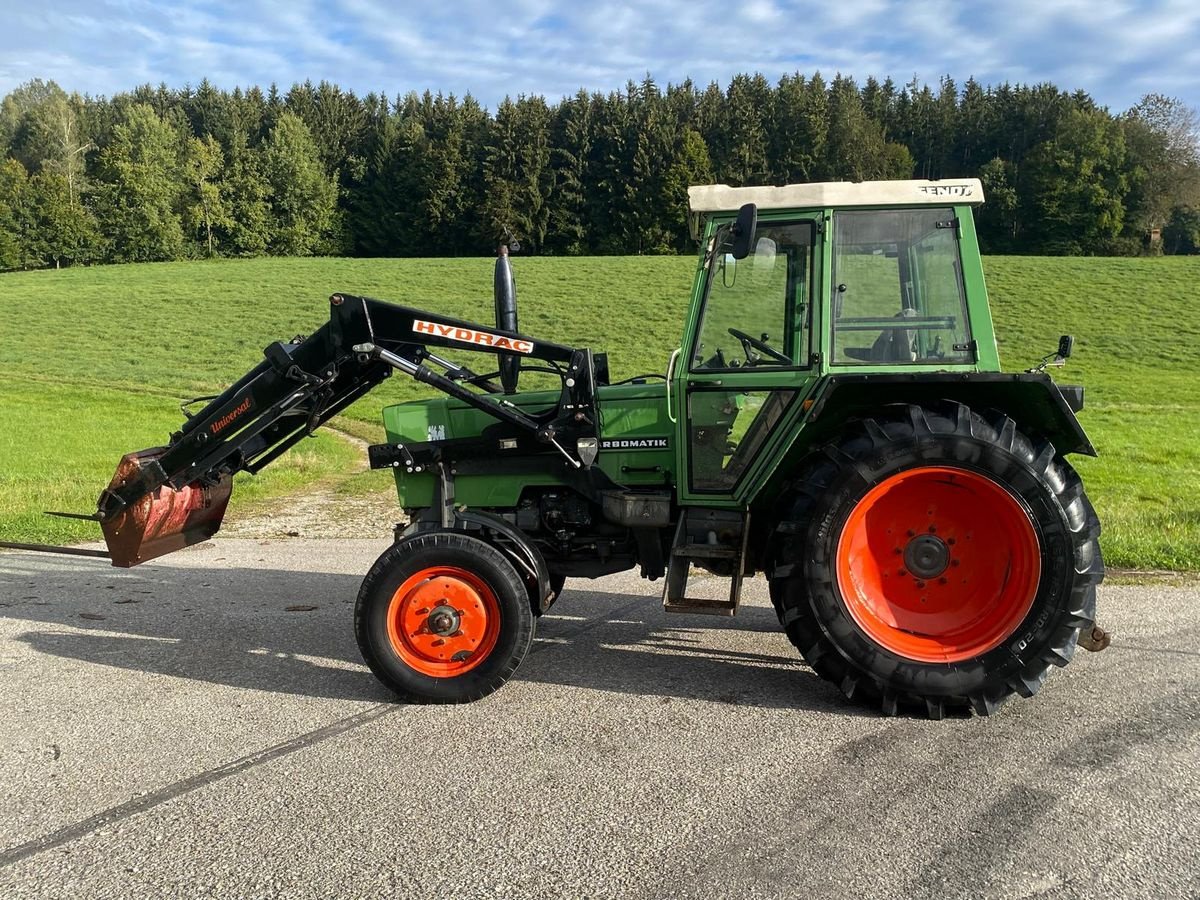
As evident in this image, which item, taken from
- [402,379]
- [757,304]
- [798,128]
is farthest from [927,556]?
[798,128]

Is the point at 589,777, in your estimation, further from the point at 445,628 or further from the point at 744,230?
the point at 744,230

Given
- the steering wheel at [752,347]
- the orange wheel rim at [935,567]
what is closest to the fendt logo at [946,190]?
the steering wheel at [752,347]

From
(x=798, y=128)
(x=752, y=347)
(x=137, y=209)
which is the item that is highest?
(x=798, y=128)

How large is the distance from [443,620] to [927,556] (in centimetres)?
221

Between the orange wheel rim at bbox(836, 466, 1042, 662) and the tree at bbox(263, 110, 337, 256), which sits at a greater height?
the tree at bbox(263, 110, 337, 256)

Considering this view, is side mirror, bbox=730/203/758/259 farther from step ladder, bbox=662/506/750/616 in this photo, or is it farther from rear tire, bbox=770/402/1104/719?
step ladder, bbox=662/506/750/616

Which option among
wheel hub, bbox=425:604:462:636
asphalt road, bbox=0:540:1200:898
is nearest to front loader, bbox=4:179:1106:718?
wheel hub, bbox=425:604:462:636

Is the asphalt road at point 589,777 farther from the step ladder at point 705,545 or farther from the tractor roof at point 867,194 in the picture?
the tractor roof at point 867,194

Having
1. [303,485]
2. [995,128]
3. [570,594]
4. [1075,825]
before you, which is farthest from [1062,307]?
[995,128]

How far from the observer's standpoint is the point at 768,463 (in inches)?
167

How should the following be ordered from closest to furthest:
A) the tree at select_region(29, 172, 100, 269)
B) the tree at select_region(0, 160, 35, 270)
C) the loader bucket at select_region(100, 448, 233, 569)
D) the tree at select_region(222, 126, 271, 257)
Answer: the loader bucket at select_region(100, 448, 233, 569), the tree at select_region(0, 160, 35, 270), the tree at select_region(29, 172, 100, 269), the tree at select_region(222, 126, 271, 257)

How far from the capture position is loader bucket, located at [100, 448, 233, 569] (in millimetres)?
4838

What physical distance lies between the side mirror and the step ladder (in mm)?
1241

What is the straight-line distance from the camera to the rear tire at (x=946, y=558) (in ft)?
12.8
